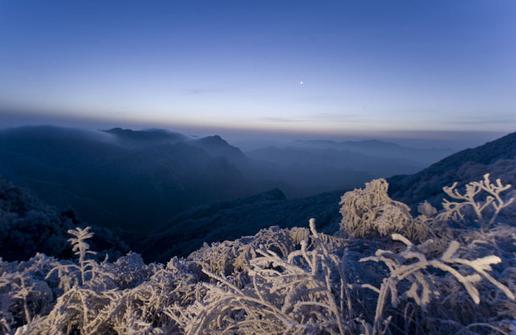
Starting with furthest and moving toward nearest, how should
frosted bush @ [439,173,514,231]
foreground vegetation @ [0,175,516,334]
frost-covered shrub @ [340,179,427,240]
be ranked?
frost-covered shrub @ [340,179,427,240] → frosted bush @ [439,173,514,231] → foreground vegetation @ [0,175,516,334]

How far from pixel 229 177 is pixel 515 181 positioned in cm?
13622

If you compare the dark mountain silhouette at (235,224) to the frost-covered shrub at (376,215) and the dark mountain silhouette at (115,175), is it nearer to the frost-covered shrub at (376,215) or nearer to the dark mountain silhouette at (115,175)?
the frost-covered shrub at (376,215)

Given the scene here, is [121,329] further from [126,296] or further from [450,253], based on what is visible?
[450,253]

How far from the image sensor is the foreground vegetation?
1423 millimetres

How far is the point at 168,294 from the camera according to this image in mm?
2479

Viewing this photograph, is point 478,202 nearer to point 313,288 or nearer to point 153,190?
point 313,288

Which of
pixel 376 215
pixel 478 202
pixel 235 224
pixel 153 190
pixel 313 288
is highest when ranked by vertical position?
pixel 313 288

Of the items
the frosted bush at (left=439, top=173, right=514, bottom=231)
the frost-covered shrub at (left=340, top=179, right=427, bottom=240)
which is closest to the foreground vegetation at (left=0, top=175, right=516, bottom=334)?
the frost-covered shrub at (left=340, top=179, right=427, bottom=240)

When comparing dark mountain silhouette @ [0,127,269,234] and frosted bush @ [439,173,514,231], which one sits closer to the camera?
frosted bush @ [439,173,514,231]

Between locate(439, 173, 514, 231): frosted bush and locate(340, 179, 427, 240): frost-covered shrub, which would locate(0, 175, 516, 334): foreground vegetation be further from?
locate(439, 173, 514, 231): frosted bush

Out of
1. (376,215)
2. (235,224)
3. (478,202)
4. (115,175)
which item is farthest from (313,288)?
(115,175)

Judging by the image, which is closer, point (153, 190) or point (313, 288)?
point (313, 288)

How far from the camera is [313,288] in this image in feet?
4.92

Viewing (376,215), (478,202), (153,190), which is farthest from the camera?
(153,190)
